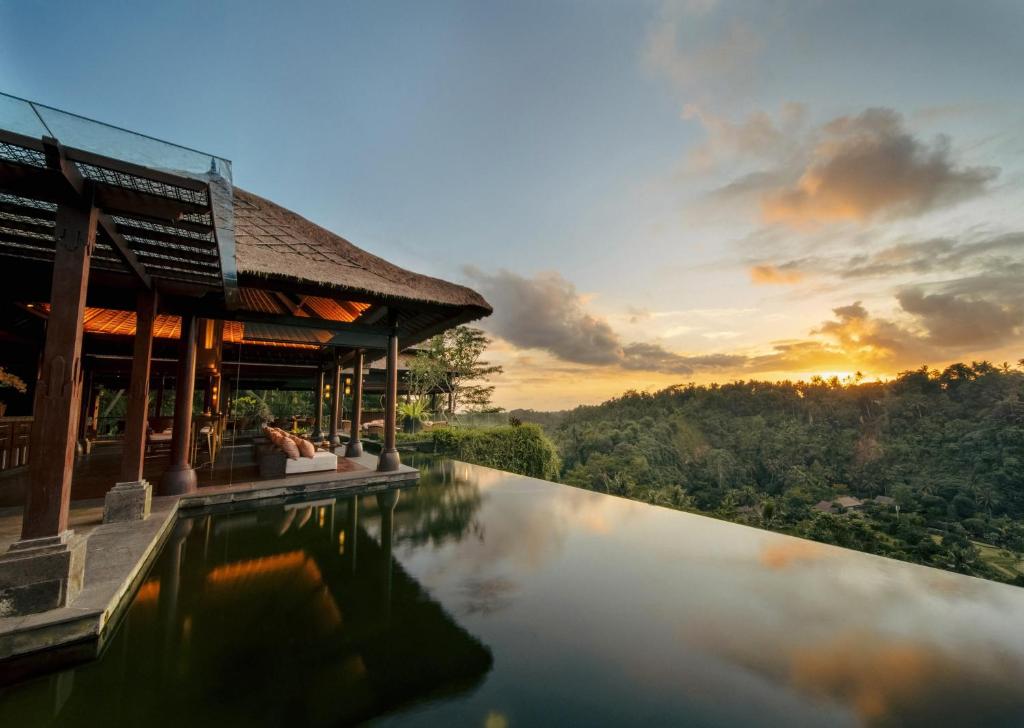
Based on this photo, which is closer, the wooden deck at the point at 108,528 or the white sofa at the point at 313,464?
the wooden deck at the point at 108,528

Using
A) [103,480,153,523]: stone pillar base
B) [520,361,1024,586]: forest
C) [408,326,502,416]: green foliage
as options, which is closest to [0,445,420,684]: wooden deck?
[103,480,153,523]: stone pillar base

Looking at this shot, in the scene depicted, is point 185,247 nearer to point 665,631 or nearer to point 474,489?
point 665,631

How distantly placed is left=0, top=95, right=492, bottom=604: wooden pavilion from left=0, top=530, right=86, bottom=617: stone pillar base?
18 millimetres

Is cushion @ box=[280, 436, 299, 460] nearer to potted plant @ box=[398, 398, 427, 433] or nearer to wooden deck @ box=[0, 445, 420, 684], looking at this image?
wooden deck @ box=[0, 445, 420, 684]

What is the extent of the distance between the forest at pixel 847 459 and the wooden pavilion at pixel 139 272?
27.0 ft

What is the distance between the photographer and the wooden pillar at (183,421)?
523 cm

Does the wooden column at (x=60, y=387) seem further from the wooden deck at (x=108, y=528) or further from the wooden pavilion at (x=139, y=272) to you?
the wooden deck at (x=108, y=528)

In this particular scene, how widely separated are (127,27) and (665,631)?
35.8 feet

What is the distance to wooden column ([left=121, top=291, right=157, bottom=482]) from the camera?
4.19m

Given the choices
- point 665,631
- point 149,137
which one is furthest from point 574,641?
point 149,137

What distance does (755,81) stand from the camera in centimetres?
705

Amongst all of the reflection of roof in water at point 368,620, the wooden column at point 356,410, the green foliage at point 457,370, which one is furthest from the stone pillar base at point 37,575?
the green foliage at point 457,370

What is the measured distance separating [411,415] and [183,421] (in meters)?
10.5

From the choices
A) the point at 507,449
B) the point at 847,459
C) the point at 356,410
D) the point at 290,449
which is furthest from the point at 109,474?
the point at 847,459
